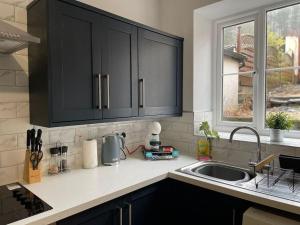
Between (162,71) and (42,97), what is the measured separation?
105cm

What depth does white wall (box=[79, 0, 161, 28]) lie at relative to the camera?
1.94 metres

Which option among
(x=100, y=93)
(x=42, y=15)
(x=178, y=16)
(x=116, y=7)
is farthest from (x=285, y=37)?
(x=42, y=15)

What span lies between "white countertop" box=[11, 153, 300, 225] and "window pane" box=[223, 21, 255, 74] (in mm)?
1127

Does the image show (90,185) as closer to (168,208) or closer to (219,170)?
(168,208)

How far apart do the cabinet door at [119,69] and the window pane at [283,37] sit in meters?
1.22

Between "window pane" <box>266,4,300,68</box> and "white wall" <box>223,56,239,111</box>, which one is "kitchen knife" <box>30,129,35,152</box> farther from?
"window pane" <box>266,4,300,68</box>

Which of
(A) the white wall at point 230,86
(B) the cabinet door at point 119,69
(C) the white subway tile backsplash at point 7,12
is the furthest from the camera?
(A) the white wall at point 230,86

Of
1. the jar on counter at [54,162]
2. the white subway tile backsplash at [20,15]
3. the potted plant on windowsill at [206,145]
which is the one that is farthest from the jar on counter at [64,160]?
the potted plant on windowsill at [206,145]

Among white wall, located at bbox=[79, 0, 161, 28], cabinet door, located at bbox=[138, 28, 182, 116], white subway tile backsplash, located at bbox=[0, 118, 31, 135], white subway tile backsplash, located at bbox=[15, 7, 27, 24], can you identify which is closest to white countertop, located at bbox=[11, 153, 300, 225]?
white subway tile backsplash, located at bbox=[0, 118, 31, 135]

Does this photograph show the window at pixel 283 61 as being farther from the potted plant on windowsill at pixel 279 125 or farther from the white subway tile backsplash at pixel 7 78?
the white subway tile backsplash at pixel 7 78

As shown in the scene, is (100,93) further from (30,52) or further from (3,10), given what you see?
(3,10)

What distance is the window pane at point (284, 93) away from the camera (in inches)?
74.4

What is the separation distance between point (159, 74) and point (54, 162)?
3.62 feet

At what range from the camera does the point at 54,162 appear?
1.64 meters
